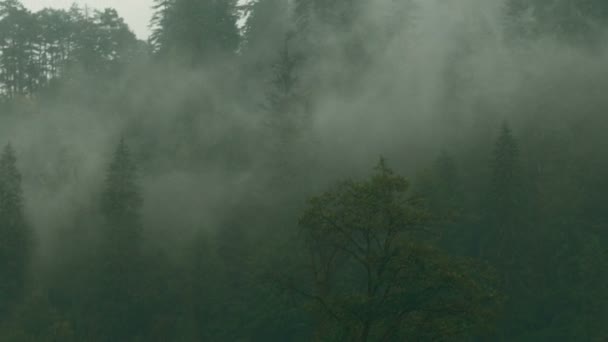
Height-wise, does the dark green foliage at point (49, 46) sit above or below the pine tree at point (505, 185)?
above

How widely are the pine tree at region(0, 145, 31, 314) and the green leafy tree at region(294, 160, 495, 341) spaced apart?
32.6 metres

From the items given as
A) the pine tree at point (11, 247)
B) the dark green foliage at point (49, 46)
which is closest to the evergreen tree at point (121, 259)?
the pine tree at point (11, 247)

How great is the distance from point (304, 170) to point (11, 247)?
22639 mm

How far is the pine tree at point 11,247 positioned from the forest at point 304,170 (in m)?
0.14

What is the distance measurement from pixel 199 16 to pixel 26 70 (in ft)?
78.0

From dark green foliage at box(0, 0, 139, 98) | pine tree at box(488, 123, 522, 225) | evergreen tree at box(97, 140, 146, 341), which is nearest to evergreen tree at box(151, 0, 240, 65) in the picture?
dark green foliage at box(0, 0, 139, 98)

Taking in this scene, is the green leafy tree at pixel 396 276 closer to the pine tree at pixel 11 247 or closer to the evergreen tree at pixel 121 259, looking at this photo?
the evergreen tree at pixel 121 259

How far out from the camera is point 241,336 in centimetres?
4869

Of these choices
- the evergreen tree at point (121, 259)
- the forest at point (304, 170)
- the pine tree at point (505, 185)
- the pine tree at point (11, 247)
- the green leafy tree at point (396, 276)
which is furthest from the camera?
the pine tree at point (11, 247)

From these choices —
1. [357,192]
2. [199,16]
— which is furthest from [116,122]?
[357,192]

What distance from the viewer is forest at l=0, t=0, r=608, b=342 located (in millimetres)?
32031

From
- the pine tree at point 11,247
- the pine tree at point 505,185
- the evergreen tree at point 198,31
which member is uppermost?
the evergreen tree at point 198,31

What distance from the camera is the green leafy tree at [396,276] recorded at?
78.6 ft

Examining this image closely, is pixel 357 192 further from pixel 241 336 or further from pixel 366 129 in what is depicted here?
pixel 366 129
